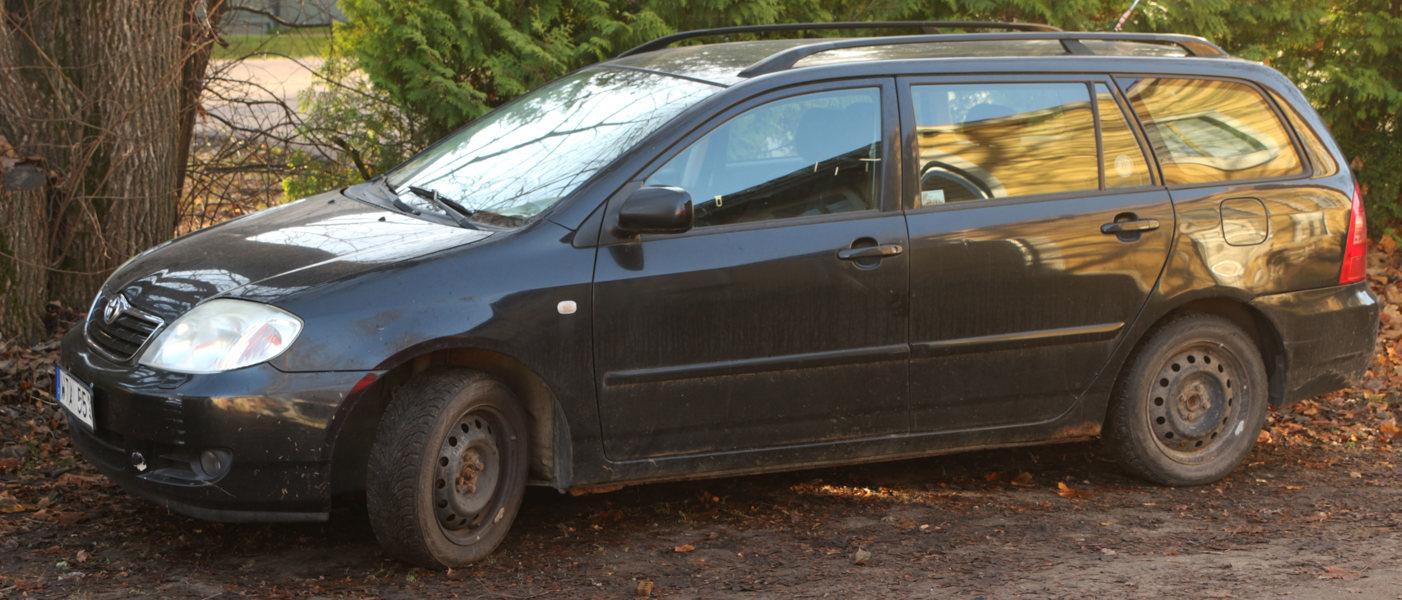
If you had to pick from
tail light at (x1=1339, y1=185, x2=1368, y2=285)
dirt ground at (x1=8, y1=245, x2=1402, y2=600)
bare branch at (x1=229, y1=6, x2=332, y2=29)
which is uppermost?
bare branch at (x1=229, y1=6, x2=332, y2=29)

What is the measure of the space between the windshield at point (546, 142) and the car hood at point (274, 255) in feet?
0.86

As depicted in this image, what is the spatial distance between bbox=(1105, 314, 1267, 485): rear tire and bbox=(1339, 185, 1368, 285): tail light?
52cm

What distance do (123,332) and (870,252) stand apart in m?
2.54

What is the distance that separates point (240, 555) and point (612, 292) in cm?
154

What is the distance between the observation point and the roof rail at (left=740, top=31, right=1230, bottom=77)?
476 centimetres

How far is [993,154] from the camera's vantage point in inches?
192

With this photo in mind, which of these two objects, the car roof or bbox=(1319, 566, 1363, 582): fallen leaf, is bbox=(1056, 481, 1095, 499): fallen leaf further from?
the car roof

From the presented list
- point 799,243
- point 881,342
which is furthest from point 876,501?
point 799,243

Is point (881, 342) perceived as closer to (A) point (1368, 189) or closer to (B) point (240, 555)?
(B) point (240, 555)

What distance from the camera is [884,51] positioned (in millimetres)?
5043

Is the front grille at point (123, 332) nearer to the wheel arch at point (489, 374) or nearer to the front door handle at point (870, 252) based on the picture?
the wheel arch at point (489, 374)

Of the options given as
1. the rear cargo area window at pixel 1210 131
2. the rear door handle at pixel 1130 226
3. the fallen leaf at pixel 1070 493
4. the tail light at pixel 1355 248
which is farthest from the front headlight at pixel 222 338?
the tail light at pixel 1355 248

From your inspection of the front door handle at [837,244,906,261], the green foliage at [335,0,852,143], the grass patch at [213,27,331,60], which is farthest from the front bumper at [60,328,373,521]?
the grass patch at [213,27,331,60]

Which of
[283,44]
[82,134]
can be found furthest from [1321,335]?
[283,44]
